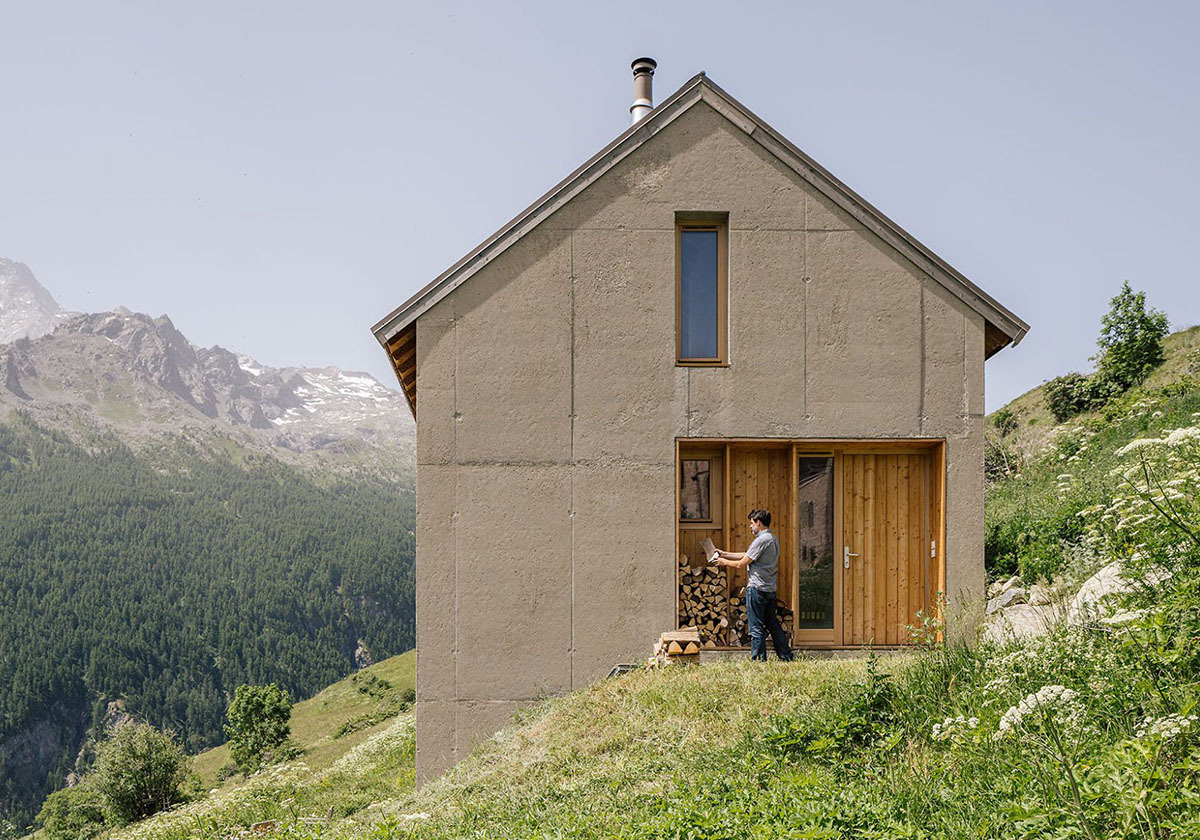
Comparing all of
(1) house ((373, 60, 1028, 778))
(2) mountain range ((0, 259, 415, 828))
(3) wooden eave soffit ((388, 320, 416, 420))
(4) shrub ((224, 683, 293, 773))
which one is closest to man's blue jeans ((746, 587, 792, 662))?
(1) house ((373, 60, 1028, 778))

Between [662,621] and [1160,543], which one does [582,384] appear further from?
[1160,543]

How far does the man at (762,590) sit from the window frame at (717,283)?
2.26 metres

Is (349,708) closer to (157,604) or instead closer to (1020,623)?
(1020,623)

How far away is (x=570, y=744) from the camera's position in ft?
26.2

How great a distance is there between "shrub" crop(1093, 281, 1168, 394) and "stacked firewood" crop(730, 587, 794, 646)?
74.0 feet

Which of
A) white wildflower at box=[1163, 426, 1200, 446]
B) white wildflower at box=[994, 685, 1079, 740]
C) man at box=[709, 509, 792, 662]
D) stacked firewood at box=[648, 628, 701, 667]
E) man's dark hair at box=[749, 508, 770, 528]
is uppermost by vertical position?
white wildflower at box=[1163, 426, 1200, 446]

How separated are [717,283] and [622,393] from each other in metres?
2.10

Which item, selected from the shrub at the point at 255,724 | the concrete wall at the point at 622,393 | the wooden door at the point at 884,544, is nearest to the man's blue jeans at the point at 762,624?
A: the concrete wall at the point at 622,393

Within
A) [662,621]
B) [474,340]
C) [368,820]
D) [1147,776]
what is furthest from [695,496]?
[1147,776]

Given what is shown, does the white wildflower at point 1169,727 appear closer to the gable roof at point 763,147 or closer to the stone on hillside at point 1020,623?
Result: the stone on hillside at point 1020,623

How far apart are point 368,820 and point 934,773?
5638 mm

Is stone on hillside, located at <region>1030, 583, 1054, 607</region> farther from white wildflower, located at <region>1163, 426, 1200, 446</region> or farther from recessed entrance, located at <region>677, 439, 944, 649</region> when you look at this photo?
white wildflower, located at <region>1163, 426, 1200, 446</region>

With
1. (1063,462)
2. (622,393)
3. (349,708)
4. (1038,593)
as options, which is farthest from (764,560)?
(349,708)

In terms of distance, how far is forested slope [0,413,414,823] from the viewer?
114375 millimetres
